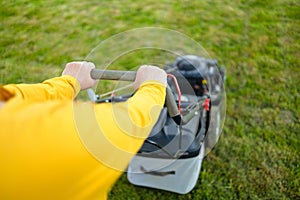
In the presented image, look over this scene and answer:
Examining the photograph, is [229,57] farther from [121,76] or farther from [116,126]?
[116,126]

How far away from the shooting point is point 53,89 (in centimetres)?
86

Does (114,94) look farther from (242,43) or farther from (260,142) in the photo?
(242,43)

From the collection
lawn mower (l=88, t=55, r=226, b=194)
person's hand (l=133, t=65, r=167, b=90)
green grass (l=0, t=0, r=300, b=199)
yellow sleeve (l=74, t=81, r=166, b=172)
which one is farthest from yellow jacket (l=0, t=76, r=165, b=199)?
green grass (l=0, t=0, r=300, b=199)

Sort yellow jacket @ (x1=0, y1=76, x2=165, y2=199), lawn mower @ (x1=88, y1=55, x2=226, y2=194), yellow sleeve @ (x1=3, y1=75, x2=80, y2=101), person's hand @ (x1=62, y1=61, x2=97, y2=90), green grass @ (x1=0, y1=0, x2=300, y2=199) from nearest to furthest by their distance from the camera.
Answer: yellow jacket @ (x1=0, y1=76, x2=165, y2=199), yellow sleeve @ (x1=3, y1=75, x2=80, y2=101), person's hand @ (x1=62, y1=61, x2=97, y2=90), lawn mower @ (x1=88, y1=55, x2=226, y2=194), green grass @ (x1=0, y1=0, x2=300, y2=199)

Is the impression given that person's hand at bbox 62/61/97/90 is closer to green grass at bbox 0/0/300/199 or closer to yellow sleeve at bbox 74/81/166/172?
yellow sleeve at bbox 74/81/166/172

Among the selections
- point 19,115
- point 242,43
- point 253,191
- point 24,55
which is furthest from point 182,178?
point 24,55

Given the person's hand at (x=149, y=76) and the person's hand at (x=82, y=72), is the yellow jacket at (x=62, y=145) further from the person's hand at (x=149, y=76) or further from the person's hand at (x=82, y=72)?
the person's hand at (x=82, y=72)

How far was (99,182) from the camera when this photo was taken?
0.65 m

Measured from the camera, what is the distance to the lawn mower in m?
1.18

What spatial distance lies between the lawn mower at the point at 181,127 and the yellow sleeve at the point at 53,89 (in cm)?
7

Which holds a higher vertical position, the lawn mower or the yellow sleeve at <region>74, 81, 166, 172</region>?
the yellow sleeve at <region>74, 81, 166, 172</region>

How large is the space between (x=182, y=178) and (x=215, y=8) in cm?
177

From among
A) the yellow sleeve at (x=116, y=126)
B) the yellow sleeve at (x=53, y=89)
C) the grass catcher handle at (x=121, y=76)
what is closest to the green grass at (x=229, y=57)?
the grass catcher handle at (x=121, y=76)

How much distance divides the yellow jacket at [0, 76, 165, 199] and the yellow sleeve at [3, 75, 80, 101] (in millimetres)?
196
